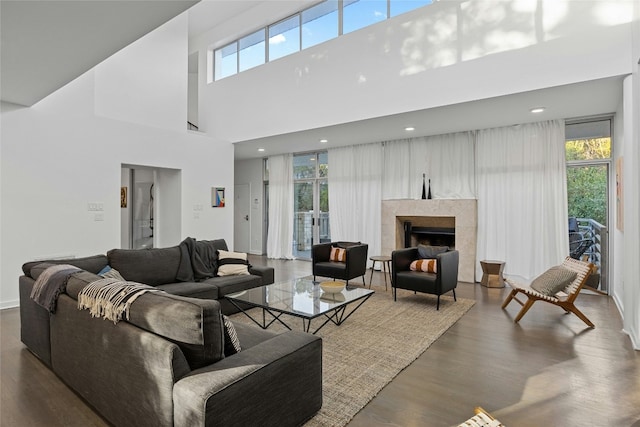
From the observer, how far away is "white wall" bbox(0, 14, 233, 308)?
458cm

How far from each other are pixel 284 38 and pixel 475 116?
12.6 ft

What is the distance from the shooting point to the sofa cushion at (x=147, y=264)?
3.72 metres

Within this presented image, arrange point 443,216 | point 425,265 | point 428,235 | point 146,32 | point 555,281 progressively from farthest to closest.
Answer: point 428,235 → point 443,216 → point 425,265 → point 555,281 → point 146,32

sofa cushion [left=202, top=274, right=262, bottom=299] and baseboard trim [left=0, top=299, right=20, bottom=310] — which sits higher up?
sofa cushion [left=202, top=274, right=262, bottom=299]

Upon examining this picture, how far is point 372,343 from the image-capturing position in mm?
3295

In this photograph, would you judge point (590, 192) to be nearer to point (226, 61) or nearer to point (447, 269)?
point (447, 269)

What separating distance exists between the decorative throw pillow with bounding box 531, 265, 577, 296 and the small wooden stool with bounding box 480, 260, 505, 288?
151cm

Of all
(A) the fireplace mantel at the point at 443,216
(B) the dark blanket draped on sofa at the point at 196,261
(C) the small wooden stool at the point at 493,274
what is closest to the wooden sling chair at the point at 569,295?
(C) the small wooden stool at the point at 493,274

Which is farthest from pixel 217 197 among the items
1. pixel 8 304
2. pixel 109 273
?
pixel 109 273

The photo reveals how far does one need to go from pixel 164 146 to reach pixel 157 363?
5.33 meters

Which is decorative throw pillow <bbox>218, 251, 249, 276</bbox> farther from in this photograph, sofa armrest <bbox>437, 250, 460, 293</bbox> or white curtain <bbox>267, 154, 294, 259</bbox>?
white curtain <bbox>267, 154, 294, 259</bbox>

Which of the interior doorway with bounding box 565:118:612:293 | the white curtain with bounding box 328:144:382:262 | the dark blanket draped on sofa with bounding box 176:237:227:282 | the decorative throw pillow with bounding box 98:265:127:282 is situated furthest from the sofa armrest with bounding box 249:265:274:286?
the interior doorway with bounding box 565:118:612:293

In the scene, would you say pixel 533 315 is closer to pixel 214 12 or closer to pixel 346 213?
pixel 346 213

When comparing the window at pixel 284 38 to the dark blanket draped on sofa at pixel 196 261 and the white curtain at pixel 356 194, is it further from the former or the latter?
the dark blanket draped on sofa at pixel 196 261
